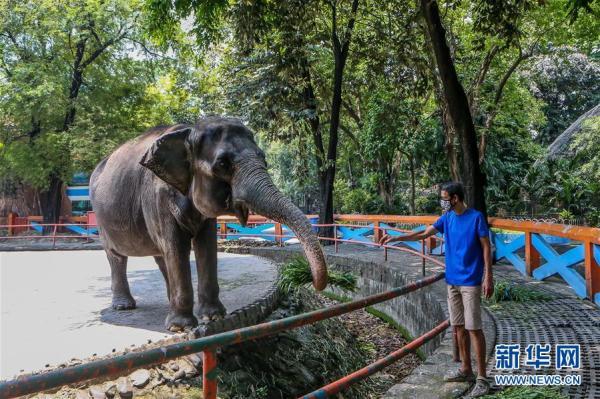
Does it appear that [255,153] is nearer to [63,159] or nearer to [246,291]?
[246,291]

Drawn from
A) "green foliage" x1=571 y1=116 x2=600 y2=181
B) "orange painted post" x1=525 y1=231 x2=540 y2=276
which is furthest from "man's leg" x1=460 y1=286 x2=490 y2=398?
"green foliage" x1=571 y1=116 x2=600 y2=181

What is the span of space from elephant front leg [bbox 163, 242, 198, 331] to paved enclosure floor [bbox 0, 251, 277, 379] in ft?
0.64

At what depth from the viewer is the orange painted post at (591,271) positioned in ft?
19.7

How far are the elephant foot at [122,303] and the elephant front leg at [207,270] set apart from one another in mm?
1593

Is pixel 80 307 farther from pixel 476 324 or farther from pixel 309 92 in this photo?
pixel 309 92

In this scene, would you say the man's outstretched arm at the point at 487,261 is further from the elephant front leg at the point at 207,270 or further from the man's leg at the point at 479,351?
the elephant front leg at the point at 207,270

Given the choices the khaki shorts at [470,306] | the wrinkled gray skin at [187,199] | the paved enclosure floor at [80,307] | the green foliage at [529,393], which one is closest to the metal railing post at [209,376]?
the wrinkled gray skin at [187,199]

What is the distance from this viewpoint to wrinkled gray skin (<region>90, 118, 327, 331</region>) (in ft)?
13.9

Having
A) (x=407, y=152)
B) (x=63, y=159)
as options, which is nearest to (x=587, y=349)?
(x=407, y=152)

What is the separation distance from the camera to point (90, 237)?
18.8 meters

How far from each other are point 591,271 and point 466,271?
10.2ft

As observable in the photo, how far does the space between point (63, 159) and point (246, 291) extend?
53.9 feet

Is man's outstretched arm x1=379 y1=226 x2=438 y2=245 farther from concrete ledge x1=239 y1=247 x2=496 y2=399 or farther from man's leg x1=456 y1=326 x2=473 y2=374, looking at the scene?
concrete ledge x1=239 y1=247 x2=496 y2=399

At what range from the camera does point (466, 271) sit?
382 centimetres
